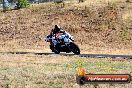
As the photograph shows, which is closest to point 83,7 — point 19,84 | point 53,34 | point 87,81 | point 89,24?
point 89,24

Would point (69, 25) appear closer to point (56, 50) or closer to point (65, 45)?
point (56, 50)

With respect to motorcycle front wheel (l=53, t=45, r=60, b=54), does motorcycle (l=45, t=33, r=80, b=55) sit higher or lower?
higher

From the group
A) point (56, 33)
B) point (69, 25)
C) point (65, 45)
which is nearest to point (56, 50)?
point (65, 45)

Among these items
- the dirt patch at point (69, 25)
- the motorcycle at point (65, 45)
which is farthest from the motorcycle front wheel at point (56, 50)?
the dirt patch at point (69, 25)

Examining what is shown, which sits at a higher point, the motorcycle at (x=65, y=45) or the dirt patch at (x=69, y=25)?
the motorcycle at (x=65, y=45)

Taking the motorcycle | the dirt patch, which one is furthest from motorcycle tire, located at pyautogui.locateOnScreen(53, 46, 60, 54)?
the dirt patch

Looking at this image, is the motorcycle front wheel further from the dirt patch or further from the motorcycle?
the dirt patch

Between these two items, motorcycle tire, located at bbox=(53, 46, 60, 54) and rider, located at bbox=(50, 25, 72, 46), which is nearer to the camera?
rider, located at bbox=(50, 25, 72, 46)

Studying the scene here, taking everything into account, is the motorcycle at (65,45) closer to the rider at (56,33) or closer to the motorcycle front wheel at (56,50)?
the motorcycle front wheel at (56,50)

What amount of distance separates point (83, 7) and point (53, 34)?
2179cm

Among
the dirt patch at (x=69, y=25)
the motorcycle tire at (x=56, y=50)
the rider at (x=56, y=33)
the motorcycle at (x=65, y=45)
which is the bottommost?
the dirt patch at (x=69, y=25)

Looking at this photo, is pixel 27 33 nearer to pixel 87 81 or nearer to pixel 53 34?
pixel 53 34

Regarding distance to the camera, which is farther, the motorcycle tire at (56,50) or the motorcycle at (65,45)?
the motorcycle tire at (56,50)

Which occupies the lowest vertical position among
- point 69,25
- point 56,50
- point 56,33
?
point 69,25
